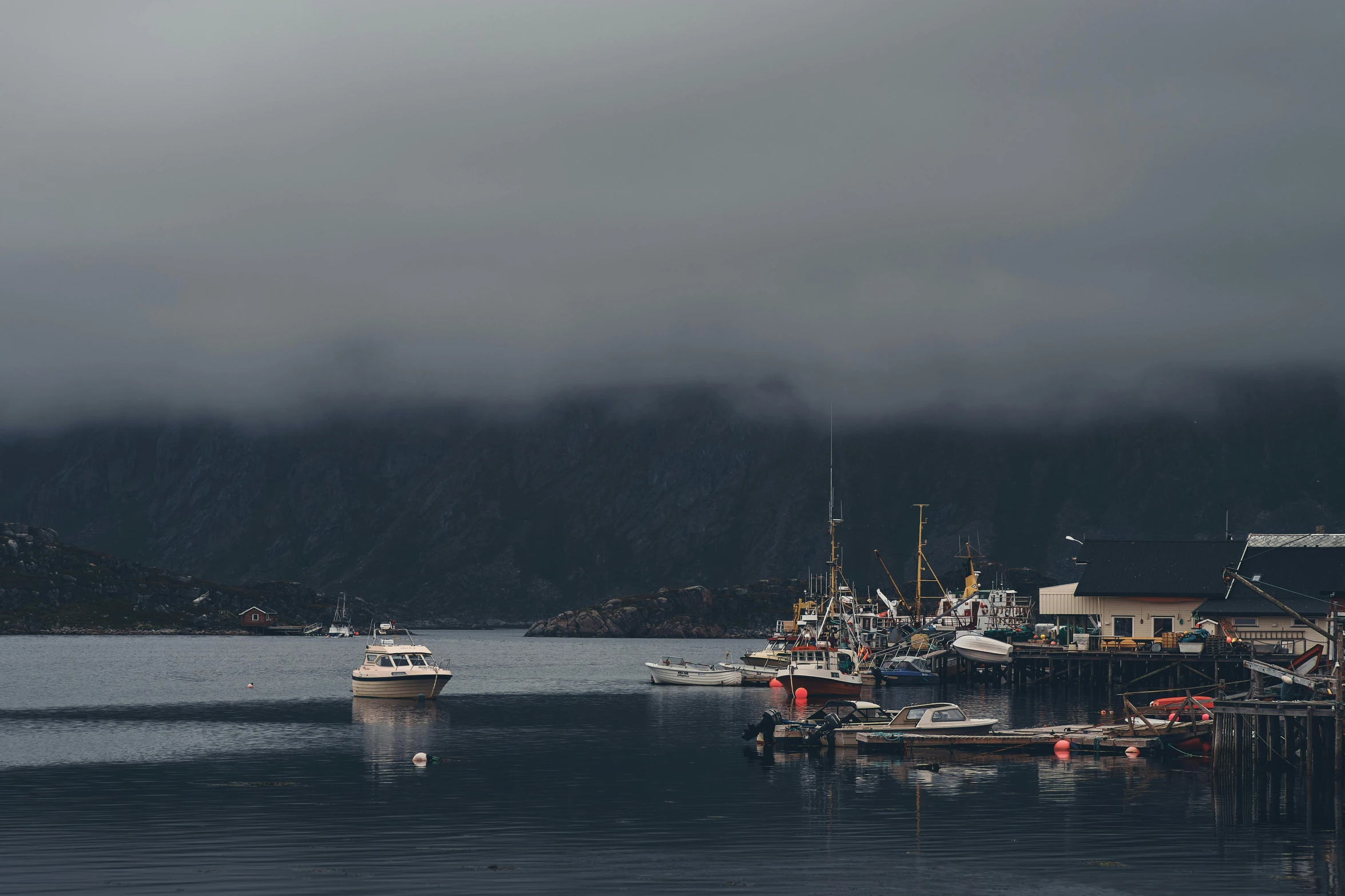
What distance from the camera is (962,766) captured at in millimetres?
70438

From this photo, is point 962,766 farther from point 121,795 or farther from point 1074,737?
point 121,795

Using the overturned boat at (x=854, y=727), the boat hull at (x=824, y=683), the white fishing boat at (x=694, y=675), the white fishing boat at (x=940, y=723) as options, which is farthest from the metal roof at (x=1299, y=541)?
the overturned boat at (x=854, y=727)

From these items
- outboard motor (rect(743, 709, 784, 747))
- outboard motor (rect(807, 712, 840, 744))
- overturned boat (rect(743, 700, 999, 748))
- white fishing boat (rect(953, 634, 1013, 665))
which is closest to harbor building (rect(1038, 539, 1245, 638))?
white fishing boat (rect(953, 634, 1013, 665))

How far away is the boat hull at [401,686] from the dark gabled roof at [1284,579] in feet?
224

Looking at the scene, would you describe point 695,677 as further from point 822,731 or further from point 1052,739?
point 1052,739

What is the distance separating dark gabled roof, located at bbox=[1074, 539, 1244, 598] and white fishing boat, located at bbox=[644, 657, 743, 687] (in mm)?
36075

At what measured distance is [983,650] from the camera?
13988cm

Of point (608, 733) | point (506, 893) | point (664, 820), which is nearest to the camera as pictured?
point (506, 893)

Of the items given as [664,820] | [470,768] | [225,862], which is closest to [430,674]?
[470,768]

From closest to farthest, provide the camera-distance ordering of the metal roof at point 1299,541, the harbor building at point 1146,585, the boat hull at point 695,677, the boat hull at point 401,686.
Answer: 1. the boat hull at point 401,686
2. the metal roof at point 1299,541
3. the harbor building at point 1146,585
4. the boat hull at point 695,677

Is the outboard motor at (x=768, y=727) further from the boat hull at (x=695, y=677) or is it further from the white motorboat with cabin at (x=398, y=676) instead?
A: the boat hull at (x=695, y=677)

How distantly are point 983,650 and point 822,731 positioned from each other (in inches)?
2576

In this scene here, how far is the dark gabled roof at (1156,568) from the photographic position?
13300 cm

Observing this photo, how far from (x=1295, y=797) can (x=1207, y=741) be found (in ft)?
47.4
